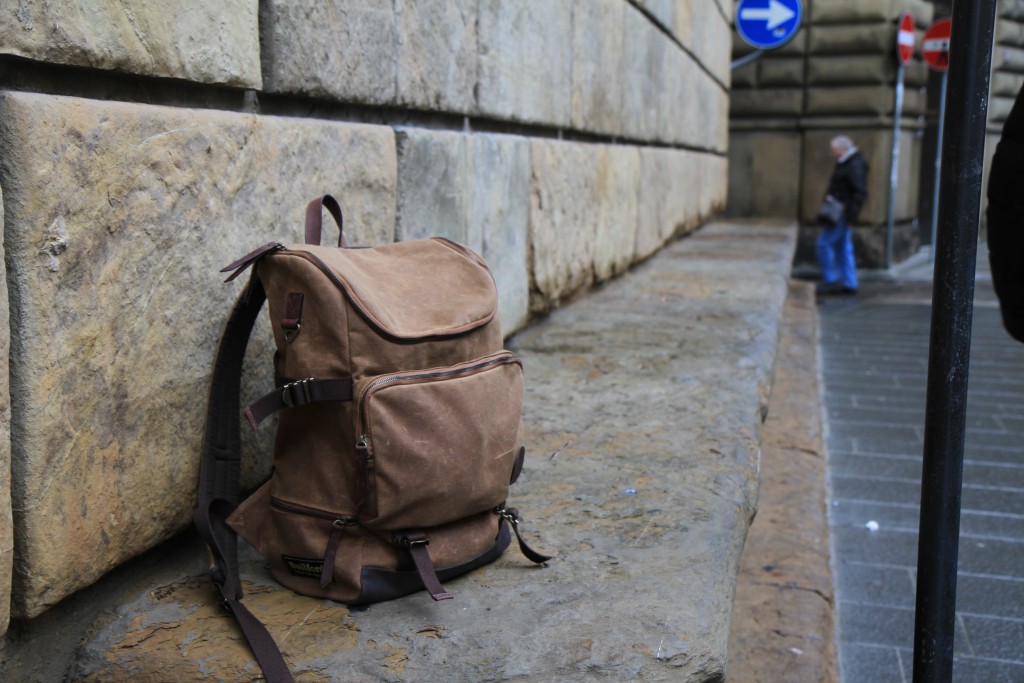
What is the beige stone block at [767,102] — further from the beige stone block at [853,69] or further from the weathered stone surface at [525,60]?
the weathered stone surface at [525,60]

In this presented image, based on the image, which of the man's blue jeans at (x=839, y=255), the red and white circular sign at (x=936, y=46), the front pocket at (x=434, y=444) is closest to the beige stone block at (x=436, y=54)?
the front pocket at (x=434, y=444)

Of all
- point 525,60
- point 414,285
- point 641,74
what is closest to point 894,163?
point 641,74

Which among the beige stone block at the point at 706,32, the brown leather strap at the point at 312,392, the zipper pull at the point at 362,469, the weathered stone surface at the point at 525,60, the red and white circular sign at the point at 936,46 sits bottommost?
the zipper pull at the point at 362,469

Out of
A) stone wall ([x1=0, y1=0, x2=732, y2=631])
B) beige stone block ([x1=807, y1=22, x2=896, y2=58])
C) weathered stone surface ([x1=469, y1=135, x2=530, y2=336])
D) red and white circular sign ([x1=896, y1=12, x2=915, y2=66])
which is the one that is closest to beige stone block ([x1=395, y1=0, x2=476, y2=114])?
stone wall ([x1=0, y1=0, x2=732, y2=631])

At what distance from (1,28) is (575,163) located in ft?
Result: 9.80

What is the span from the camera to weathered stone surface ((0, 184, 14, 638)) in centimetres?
120

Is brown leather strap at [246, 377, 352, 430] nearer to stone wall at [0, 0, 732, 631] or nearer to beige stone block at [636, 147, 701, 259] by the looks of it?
stone wall at [0, 0, 732, 631]

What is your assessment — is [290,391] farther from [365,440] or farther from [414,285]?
[414,285]

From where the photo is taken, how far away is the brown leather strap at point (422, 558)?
1.43m

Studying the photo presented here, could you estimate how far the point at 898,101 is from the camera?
37.5 feet

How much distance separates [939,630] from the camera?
1.34 meters

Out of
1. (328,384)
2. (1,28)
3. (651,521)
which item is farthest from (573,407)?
(1,28)

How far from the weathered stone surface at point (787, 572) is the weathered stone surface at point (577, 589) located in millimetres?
312

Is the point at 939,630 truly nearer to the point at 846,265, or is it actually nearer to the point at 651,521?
the point at 651,521
